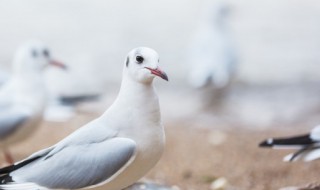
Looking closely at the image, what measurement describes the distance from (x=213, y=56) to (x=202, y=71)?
0.71 ft

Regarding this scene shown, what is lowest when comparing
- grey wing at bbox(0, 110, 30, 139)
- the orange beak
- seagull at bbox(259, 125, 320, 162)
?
seagull at bbox(259, 125, 320, 162)

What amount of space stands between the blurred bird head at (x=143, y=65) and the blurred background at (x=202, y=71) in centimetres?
152

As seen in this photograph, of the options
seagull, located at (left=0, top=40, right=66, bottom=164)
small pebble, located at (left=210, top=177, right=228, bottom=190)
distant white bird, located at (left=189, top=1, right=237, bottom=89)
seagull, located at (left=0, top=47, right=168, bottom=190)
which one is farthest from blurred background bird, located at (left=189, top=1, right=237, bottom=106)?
seagull, located at (left=0, top=47, right=168, bottom=190)

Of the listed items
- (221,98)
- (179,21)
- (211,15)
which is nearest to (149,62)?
(221,98)

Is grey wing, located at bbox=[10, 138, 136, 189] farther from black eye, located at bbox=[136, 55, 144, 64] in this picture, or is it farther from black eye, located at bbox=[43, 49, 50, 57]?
black eye, located at bbox=[43, 49, 50, 57]

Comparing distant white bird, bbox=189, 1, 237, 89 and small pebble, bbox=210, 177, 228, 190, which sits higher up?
distant white bird, bbox=189, 1, 237, 89

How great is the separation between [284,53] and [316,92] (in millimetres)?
1855

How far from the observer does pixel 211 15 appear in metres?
8.21

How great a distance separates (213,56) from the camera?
7.26 m

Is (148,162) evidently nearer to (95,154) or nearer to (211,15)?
Answer: (95,154)

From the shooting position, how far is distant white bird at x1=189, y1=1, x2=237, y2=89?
7.08m

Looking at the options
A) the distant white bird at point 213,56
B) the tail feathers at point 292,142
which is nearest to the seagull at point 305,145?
the tail feathers at point 292,142

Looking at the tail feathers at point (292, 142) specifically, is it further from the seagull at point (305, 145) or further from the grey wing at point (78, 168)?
the grey wing at point (78, 168)

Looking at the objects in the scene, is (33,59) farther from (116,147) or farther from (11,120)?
(116,147)
